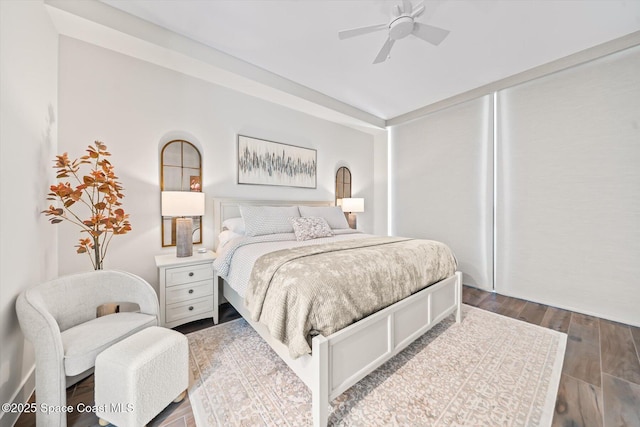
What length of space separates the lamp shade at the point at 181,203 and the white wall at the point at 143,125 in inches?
14.6

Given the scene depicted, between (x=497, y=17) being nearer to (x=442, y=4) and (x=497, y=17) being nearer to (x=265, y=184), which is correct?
(x=442, y=4)

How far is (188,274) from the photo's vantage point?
2287 millimetres

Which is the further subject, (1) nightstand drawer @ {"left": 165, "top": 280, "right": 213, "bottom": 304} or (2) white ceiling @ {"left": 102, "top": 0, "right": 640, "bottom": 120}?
(1) nightstand drawer @ {"left": 165, "top": 280, "right": 213, "bottom": 304}

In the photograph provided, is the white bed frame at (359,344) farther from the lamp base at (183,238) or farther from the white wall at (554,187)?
the white wall at (554,187)

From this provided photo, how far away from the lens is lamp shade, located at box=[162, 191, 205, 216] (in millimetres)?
2342

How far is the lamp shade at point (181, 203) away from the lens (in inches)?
92.2

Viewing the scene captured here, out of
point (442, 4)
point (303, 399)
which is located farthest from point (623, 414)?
point (442, 4)

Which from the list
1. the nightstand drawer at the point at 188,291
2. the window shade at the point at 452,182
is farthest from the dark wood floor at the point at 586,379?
the window shade at the point at 452,182

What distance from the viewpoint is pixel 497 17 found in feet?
7.17

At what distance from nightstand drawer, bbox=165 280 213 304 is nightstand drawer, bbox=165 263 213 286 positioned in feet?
0.14

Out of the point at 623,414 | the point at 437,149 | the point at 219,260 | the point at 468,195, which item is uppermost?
the point at 437,149

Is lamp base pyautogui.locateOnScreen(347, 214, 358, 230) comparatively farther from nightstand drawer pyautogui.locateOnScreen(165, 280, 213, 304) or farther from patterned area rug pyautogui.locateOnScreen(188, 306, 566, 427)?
nightstand drawer pyautogui.locateOnScreen(165, 280, 213, 304)

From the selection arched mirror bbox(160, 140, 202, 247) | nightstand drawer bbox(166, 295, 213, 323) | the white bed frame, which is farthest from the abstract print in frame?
the white bed frame

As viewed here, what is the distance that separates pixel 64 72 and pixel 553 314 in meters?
5.50
